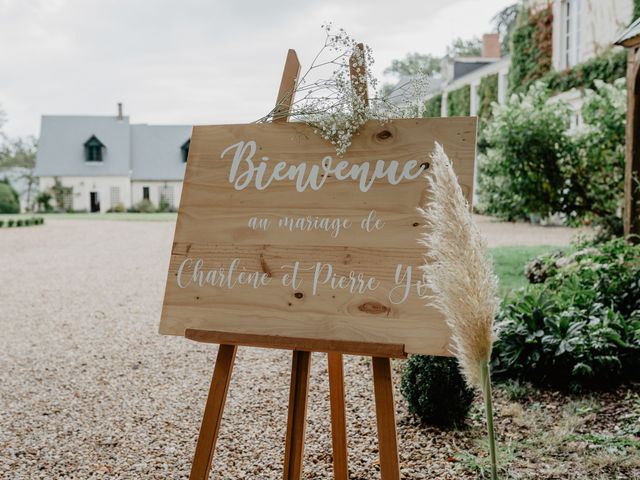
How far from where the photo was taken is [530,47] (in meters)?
15.1

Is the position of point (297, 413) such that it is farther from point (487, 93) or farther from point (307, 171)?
point (487, 93)

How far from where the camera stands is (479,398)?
3.67 metres

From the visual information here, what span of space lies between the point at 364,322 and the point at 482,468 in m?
1.15

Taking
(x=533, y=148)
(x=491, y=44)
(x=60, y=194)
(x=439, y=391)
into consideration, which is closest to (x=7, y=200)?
(x=60, y=194)

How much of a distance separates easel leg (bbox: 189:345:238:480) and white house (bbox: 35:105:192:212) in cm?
3196

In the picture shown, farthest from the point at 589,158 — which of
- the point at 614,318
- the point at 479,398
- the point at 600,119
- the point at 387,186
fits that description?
the point at 387,186

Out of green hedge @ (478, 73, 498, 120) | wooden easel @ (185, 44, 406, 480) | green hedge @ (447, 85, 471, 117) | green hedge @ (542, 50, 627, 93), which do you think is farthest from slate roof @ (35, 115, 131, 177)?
wooden easel @ (185, 44, 406, 480)

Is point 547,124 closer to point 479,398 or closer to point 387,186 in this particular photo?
point 479,398

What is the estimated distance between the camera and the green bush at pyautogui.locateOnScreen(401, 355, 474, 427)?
3143mm

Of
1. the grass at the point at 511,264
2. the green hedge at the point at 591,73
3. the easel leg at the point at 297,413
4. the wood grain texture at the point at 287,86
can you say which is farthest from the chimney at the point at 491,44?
the easel leg at the point at 297,413

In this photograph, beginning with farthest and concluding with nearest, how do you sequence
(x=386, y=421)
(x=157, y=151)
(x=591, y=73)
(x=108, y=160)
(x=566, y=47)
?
(x=157, y=151), (x=108, y=160), (x=566, y=47), (x=591, y=73), (x=386, y=421)

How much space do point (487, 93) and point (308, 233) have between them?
748 inches

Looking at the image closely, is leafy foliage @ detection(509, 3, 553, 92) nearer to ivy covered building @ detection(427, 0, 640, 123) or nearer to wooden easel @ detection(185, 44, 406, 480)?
ivy covered building @ detection(427, 0, 640, 123)

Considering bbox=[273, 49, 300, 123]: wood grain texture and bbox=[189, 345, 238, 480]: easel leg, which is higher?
bbox=[273, 49, 300, 123]: wood grain texture
